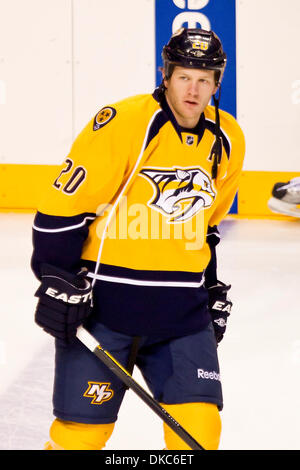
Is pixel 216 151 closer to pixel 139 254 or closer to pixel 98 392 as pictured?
pixel 139 254

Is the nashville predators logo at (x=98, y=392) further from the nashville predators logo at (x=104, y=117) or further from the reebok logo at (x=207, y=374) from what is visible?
the nashville predators logo at (x=104, y=117)

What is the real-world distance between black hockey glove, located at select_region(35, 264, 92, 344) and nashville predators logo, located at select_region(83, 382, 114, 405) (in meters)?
0.12

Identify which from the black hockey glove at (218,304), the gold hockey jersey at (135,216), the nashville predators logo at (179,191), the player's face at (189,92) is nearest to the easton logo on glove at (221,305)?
the black hockey glove at (218,304)

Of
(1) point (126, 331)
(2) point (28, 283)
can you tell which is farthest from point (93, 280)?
(2) point (28, 283)

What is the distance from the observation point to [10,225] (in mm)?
5727

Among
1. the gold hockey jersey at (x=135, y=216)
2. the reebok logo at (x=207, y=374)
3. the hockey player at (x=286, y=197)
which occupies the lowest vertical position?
the reebok logo at (x=207, y=374)

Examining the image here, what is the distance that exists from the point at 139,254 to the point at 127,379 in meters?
0.27

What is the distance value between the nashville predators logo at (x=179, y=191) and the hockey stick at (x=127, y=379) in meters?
0.32

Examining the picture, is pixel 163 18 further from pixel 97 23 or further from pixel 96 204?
pixel 96 204

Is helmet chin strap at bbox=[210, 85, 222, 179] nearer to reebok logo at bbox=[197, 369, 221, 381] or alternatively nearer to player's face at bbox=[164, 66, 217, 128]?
player's face at bbox=[164, 66, 217, 128]

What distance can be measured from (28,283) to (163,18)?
105 inches

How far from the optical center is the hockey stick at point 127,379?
5.87 feet

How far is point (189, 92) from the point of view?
6.07 ft

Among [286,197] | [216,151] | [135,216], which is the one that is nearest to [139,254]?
[135,216]
